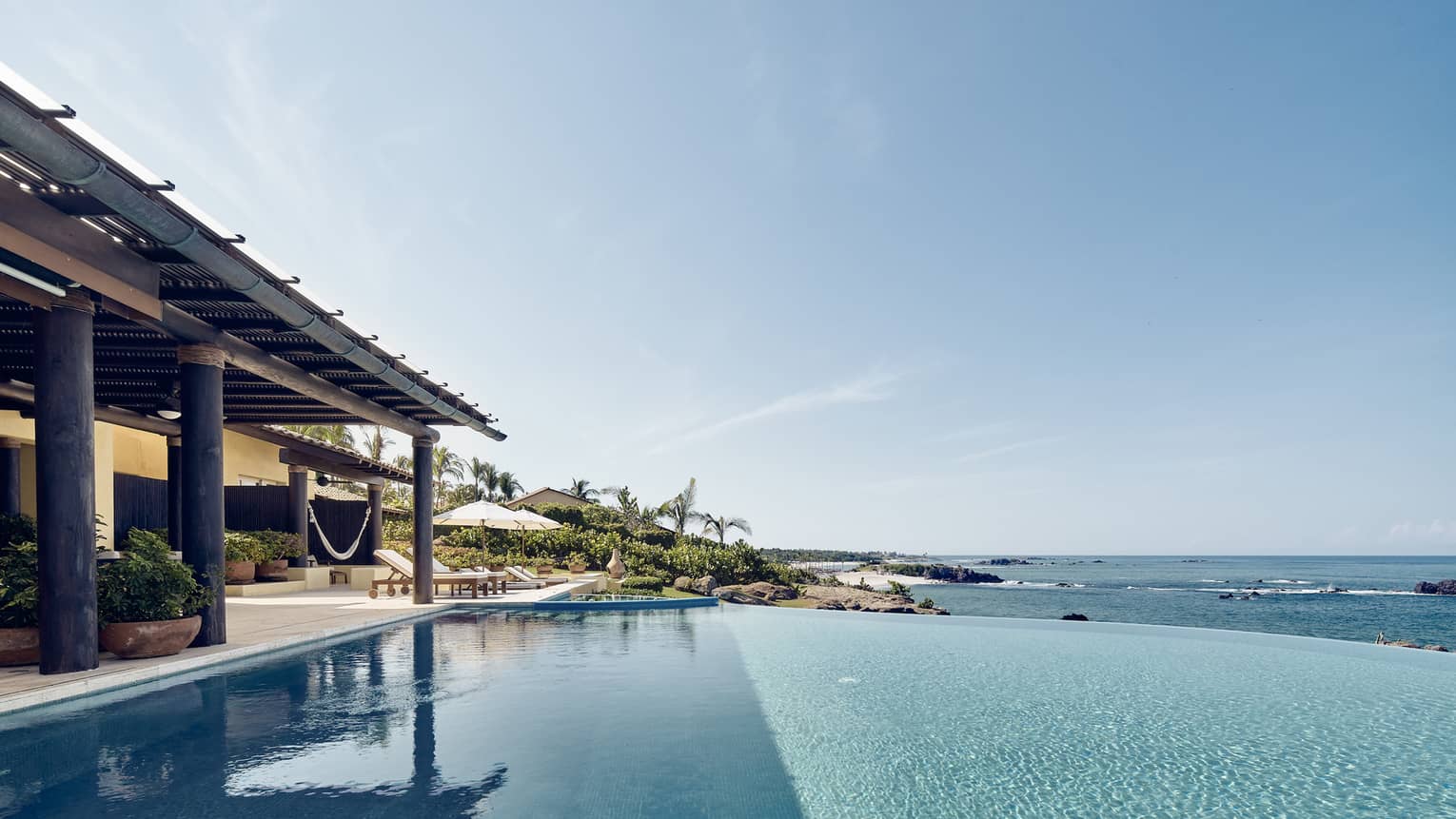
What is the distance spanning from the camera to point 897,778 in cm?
519

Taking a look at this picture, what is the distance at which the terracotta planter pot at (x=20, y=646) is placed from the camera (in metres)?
7.17

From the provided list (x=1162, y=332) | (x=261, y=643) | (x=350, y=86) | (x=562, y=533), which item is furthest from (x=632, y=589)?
(x=1162, y=332)

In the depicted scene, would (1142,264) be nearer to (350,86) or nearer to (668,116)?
(668,116)

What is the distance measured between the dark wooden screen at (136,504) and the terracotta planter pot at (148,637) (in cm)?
678

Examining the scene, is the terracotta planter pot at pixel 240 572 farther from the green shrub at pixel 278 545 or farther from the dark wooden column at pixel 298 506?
the dark wooden column at pixel 298 506

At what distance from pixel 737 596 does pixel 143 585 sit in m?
14.3

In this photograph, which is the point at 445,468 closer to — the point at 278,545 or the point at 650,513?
the point at 650,513

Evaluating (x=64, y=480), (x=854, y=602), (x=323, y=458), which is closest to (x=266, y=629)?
(x=64, y=480)

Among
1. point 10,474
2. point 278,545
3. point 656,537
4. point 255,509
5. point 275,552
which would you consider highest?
point 10,474

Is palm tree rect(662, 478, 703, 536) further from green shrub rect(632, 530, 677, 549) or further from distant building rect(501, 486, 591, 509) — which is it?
green shrub rect(632, 530, 677, 549)

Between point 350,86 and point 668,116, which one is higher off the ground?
point 668,116

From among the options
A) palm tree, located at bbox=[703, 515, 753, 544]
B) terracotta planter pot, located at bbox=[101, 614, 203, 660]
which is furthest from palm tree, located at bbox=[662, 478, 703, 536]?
terracotta planter pot, located at bbox=[101, 614, 203, 660]

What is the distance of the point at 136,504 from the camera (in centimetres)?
1484

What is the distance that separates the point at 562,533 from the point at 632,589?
261 inches
